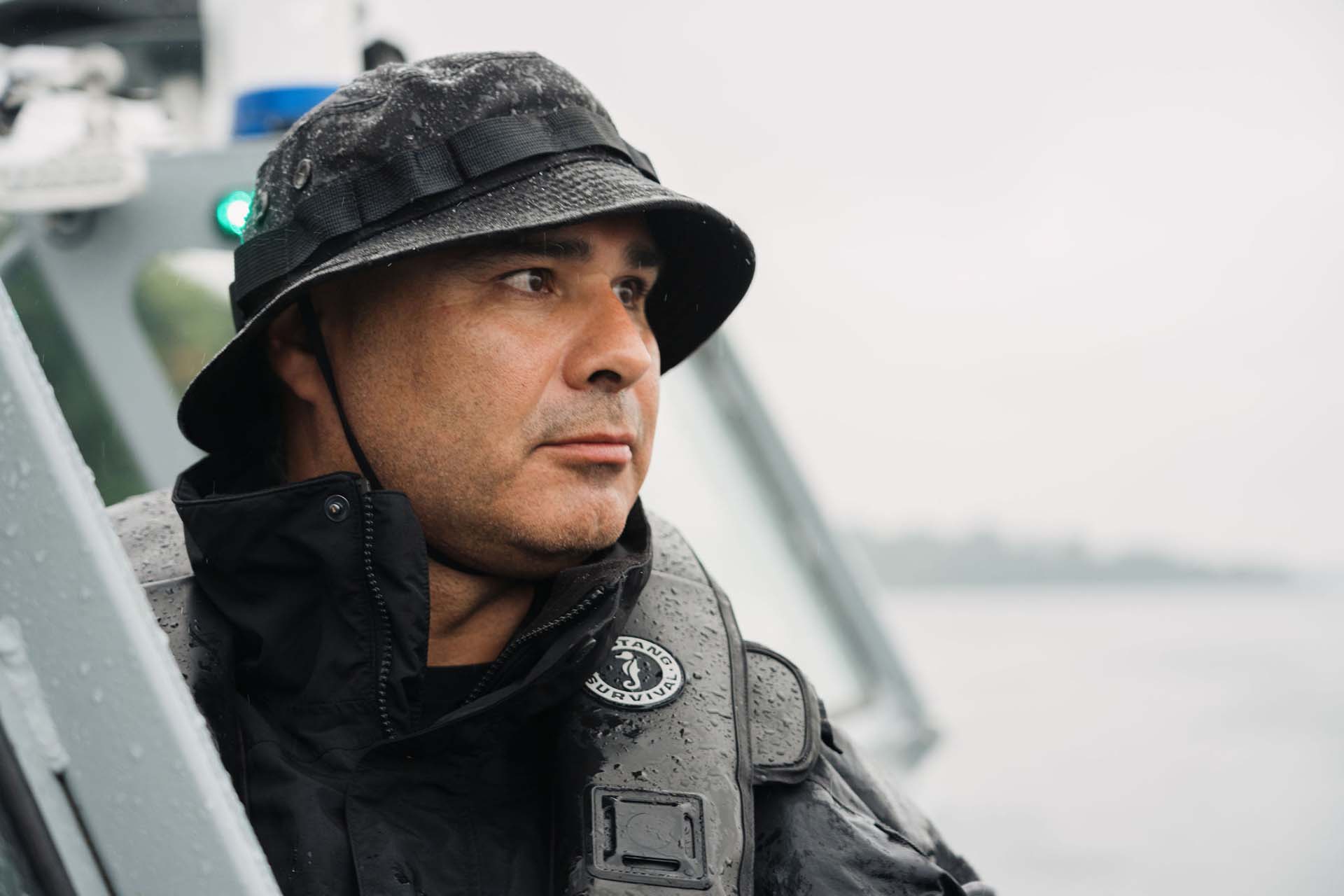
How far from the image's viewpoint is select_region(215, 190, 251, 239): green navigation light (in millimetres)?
3404

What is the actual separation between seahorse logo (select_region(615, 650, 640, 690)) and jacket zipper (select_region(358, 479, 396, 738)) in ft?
0.97

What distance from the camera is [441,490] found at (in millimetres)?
1686

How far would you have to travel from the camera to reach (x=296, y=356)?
1.83m

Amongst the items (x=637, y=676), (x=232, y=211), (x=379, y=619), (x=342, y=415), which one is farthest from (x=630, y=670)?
(x=232, y=211)

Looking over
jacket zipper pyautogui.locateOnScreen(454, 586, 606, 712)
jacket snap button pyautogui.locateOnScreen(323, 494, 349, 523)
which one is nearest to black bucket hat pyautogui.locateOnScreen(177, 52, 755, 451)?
jacket snap button pyautogui.locateOnScreen(323, 494, 349, 523)

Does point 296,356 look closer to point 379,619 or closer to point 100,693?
point 379,619

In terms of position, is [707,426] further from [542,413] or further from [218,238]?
[542,413]

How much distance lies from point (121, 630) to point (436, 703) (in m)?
0.85

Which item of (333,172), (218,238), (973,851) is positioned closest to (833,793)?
(333,172)

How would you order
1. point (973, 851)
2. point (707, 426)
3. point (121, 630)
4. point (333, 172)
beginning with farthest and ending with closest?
point (973, 851) → point (707, 426) → point (333, 172) → point (121, 630)

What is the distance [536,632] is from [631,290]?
51 centimetres

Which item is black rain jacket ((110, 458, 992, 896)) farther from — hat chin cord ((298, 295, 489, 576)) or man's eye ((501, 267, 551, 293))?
man's eye ((501, 267, 551, 293))

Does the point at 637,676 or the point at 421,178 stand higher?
the point at 421,178

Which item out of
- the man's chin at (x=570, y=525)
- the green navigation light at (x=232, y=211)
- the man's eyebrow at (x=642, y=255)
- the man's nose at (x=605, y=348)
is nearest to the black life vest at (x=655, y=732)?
the man's chin at (x=570, y=525)
